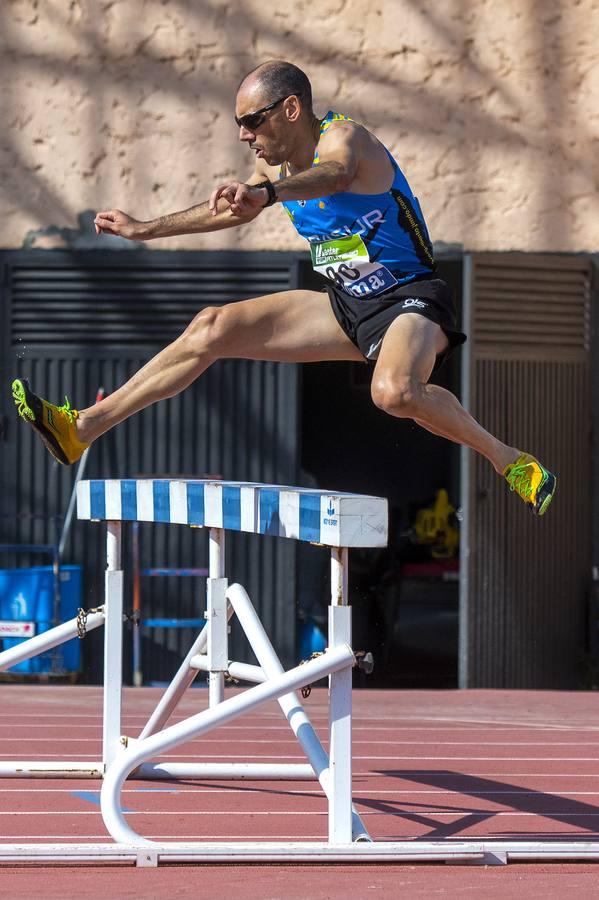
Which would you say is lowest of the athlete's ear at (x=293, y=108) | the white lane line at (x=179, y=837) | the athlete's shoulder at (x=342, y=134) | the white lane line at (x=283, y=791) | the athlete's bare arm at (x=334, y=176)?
the white lane line at (x=179, y=837)

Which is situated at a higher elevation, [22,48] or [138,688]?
[22,48]

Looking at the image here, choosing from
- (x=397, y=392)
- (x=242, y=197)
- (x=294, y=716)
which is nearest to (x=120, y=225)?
(x=242, y=197)

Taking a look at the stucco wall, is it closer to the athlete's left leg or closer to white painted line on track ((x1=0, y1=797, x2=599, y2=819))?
the athlete's left leg

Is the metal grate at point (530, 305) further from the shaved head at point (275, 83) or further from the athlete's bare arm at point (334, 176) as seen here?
the shaved head at point (275, 83)

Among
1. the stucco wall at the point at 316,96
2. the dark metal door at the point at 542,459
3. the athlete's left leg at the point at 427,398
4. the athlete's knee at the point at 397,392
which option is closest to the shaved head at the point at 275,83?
the athlete's left leg at the point at 427,398

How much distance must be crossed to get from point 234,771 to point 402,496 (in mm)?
8779

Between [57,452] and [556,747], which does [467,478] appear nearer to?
[556,747]

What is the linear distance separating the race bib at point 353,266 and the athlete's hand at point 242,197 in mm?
774

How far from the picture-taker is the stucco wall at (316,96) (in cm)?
1002

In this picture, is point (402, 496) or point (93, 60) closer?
point (93, 60)

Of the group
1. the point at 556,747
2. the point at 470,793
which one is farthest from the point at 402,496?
the point at 470,793

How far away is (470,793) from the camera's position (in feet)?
18.6

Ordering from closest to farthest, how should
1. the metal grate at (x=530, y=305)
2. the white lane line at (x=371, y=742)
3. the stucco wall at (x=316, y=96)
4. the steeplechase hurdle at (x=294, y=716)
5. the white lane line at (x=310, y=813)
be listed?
1. the steeplechase hurdle at (x=294, y=716)
2. the white lane line at (x=310, y=813)
3. the white lane line at (x=371, y=742)
4. the metal grate at (x=530, y=305)
5. the stucco wall at (x=316, y=96)

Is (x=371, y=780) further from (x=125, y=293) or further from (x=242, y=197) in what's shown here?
(x=125, y=293)
